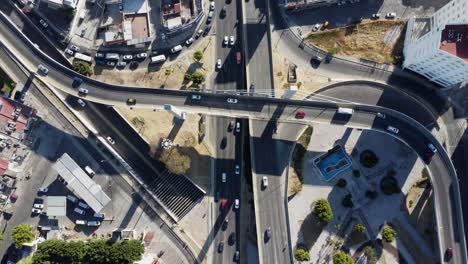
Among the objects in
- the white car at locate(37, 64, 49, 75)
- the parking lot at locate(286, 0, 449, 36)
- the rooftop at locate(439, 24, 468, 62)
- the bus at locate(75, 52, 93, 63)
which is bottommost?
the rooftop at locate(439, 24, 468, 62)

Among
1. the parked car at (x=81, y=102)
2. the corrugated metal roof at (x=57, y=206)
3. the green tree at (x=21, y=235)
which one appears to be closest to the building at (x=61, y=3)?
the parked car at (x=81, y=102)

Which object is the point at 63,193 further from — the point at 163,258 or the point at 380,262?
the point at 380,262

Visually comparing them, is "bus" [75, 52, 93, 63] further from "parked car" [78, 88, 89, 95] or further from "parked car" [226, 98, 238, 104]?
"parked car" [226, 98, 238, 104]

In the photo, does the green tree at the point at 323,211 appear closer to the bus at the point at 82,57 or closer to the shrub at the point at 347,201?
the shrub at the point at 347,201

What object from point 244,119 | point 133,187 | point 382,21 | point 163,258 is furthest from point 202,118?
point 382,21

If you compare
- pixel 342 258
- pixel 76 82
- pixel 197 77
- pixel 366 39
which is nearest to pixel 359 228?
pixel 342 258

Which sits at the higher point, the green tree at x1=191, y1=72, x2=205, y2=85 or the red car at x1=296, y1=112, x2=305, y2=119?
the green tree at x1=191, y1=72, x2=205, y2=85

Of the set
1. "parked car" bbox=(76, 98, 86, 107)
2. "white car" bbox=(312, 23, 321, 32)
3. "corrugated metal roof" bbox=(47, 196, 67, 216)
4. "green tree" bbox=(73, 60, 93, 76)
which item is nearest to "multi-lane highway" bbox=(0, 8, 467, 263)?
"green tree" bbox=(73, 60, 93, 76)

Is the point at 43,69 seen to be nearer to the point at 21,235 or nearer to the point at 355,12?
the point at 21,235
